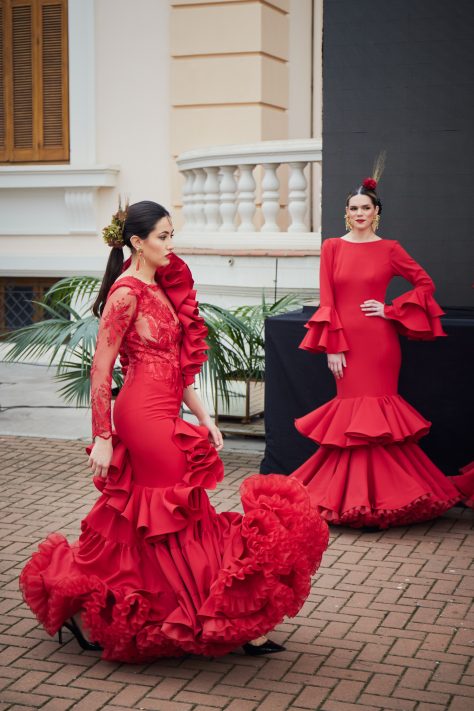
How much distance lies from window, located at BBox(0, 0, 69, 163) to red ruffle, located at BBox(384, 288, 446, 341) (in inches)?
290

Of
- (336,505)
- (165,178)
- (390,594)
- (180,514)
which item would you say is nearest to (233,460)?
(336,505)

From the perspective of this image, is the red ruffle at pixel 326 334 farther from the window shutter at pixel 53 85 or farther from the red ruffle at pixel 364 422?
the window shutter at pixel 53 85

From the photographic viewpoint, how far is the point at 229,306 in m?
10.3

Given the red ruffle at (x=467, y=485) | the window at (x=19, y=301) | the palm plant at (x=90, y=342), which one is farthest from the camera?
the window at (x=19, y=301)

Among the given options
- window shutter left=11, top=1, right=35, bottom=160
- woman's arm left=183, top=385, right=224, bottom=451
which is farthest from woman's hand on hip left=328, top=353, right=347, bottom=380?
window shutter left=11, top=1, right=35, bottom=160

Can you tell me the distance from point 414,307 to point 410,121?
5.41 ft

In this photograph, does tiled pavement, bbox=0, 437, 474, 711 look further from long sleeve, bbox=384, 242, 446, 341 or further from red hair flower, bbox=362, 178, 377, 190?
red hair flower, bbox=362, 178, 377, 190

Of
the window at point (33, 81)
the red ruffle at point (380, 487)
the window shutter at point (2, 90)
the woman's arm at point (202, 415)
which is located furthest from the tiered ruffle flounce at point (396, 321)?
the window shutter at point (2, 90)

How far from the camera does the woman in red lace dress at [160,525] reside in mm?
4289

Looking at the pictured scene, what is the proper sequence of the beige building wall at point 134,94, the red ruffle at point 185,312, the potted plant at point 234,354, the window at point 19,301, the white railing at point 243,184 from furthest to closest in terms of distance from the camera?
the window at point 19,301
the beige building wall at point 134,94
the white railing at point 243,184
the potted plant at point 234,354
the red ruffle at point 185,312

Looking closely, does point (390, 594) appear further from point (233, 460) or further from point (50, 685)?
point (233, 460)

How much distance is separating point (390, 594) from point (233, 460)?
2907mm

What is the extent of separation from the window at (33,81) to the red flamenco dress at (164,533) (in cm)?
876

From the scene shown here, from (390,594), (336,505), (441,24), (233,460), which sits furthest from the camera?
(233,460)
